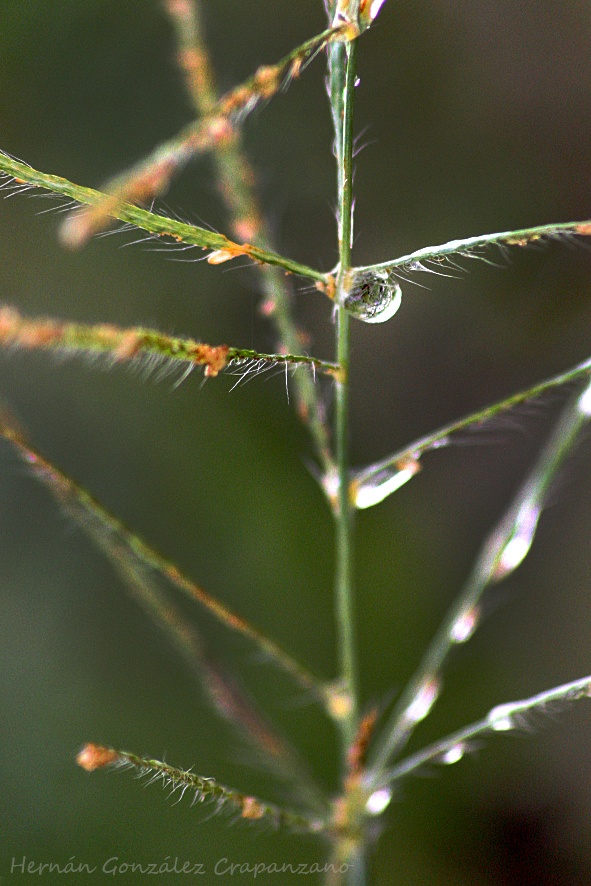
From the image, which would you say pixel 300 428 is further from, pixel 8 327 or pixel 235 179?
pixel 8 327

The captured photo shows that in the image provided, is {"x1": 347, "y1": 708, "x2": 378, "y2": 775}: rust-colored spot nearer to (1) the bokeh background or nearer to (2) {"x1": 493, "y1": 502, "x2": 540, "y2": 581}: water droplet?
(2) {"x1": 493, "y1": 502, "x2": 540, "y2": 581}: water droplet

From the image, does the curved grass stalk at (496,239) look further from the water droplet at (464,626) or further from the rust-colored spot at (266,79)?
the water droplet at (464,626)

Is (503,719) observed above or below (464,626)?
below

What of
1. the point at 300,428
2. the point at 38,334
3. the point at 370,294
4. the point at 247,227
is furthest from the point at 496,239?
the point at 300,428

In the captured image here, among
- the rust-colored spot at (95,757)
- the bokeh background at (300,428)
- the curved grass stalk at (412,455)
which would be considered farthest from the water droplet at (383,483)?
the bokeh background at (300,428)

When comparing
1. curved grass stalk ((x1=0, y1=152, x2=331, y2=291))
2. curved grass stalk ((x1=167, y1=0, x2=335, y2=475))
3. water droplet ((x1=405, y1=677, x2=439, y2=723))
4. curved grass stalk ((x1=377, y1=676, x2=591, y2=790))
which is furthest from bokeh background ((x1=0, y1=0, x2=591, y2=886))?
curved grass stalk ((x1=0, y1=152, x2=331, y2=291))
